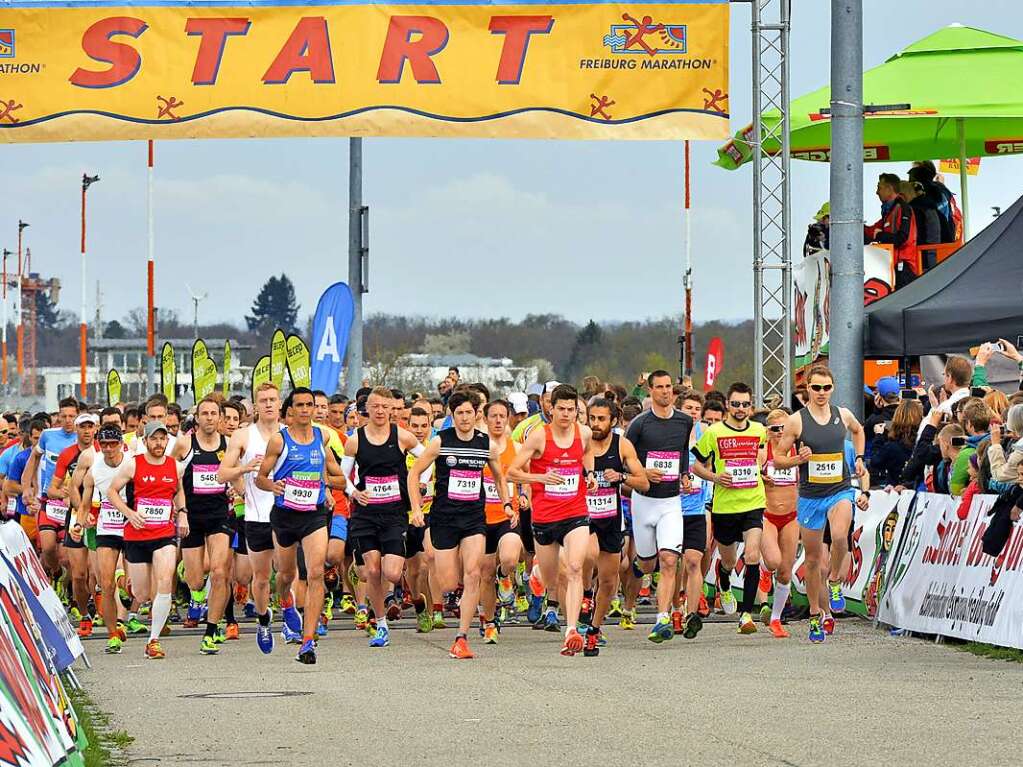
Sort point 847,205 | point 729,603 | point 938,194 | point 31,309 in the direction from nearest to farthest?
point 729,603 < point 847,205 < point 938,194 < point 31,309

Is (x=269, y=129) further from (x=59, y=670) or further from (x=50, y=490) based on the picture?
(x=59, y=670)

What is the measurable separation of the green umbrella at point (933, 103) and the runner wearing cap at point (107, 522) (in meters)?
7.03

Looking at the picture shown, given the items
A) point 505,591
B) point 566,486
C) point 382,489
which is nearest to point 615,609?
point 505,591

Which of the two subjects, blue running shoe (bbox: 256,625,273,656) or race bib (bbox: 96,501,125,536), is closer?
blue running shoe (bbox: 256,625,273,656)

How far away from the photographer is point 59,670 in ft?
38.7

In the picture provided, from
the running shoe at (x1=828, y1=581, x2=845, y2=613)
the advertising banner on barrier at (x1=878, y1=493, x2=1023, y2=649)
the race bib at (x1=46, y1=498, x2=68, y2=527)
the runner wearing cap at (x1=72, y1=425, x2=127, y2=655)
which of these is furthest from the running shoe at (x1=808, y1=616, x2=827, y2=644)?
the race bib at (x1=46, y1=498, x2=68, y2=527)

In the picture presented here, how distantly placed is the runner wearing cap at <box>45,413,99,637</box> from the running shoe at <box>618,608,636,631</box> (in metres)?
4.60

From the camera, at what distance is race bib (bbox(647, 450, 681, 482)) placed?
15.1 metres

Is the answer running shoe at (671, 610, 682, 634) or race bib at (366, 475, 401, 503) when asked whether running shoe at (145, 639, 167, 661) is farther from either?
running shoe at (671, 610, 682, 634)

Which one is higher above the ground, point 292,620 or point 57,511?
point 57,511

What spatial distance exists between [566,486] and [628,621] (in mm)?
2882

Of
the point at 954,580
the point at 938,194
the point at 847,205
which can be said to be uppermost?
the point at 938,194

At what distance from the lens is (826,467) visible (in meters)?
15.3

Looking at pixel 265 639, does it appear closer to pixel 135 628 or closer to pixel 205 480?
pixel 205 480
